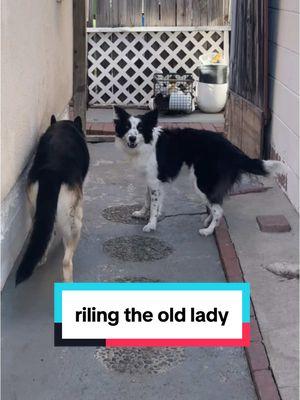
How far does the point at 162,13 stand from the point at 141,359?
8.51 meters

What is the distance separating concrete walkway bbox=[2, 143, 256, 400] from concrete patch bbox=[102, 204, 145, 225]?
0.02 m

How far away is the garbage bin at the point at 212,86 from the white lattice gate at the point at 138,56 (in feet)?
2.50

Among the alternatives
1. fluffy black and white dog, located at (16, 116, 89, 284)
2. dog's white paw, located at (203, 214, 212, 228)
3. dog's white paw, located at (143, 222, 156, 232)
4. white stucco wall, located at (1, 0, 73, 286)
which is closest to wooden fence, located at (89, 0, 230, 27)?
white stucco wall, located at (1, 0, 73, 286)

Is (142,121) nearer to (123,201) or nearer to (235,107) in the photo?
(123,201)

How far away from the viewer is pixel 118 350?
322 centimetres

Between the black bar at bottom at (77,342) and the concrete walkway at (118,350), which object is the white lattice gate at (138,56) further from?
the black bar at bottom at (77,342)

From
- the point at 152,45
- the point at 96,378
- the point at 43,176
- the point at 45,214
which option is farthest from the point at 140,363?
the point at 152,45

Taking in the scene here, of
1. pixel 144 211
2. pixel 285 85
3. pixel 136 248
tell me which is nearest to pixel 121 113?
pixel 144 211

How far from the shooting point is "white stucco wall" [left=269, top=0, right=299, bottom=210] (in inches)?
213

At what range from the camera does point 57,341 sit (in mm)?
3287

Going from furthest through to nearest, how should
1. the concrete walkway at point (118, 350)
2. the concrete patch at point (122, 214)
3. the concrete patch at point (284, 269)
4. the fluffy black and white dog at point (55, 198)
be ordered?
1. the concrete patch at point (122, 214)
2. the concrete patch at point (284, 269)
3. the fluffy black and white dog at point (55, 198)
4. the concrete walkway at point (118, 350)

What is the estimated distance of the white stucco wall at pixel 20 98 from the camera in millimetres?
3711

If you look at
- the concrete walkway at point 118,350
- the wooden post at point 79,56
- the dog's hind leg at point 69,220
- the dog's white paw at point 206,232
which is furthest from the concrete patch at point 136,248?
the wooden post at point 79,56

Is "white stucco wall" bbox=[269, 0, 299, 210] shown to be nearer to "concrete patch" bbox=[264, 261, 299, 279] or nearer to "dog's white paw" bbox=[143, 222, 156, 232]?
"concrete patch" bbox=[264, 261, 299, 279]
